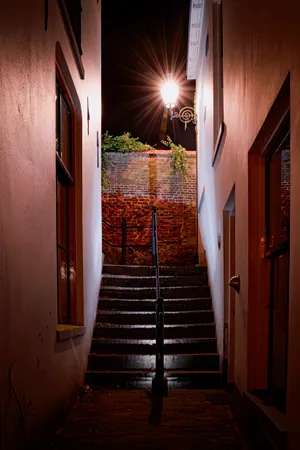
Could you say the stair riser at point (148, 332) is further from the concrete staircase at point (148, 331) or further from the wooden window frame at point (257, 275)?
the wooden window frame at point (257, 275)

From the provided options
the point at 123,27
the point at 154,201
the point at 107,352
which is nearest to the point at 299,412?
the point at 107,352

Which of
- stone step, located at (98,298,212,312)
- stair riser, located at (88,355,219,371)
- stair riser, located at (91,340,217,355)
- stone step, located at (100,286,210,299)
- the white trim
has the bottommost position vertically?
stair riser, located at (88,355,219,371)

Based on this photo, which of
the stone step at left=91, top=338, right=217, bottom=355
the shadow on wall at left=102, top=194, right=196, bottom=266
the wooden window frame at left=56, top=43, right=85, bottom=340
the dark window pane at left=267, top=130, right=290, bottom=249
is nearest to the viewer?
the dark window pane at left=267, top=130, right=290, bottom=249

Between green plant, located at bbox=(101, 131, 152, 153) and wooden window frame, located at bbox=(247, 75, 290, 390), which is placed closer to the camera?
wooden window frame, located at bbox=(247, 75, 290, 390)

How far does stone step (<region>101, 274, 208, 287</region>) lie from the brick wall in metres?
3.50

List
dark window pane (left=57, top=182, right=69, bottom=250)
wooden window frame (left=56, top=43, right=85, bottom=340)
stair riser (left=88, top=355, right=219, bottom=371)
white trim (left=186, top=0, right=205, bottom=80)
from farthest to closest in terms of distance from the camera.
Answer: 1. white trim (left=186, top=0, right=205, bottom=80)
2. stair riser (left=88, top=355, right=219, bottom=371)
3. wooden window frame (left=56, top=43, right=85, bottom=340)
4. dark window pane (left=57, top=182, right=69, bottom=250)

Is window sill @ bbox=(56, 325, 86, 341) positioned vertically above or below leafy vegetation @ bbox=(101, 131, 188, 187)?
below

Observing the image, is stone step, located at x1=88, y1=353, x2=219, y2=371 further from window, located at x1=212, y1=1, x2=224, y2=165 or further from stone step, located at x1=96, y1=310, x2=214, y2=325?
window, located at x1=212, y1=1, x2=224, y2=165

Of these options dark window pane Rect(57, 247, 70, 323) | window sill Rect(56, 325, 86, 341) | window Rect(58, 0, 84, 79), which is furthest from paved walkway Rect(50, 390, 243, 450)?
window Rect(58, 0, 84, 79)

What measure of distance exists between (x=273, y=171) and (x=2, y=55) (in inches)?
82.9

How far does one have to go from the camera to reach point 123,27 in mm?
12883

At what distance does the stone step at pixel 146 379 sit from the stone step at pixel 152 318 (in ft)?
4.60

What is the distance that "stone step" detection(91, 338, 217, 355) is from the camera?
659cm

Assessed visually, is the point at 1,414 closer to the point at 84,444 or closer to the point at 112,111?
the point at 84,444
